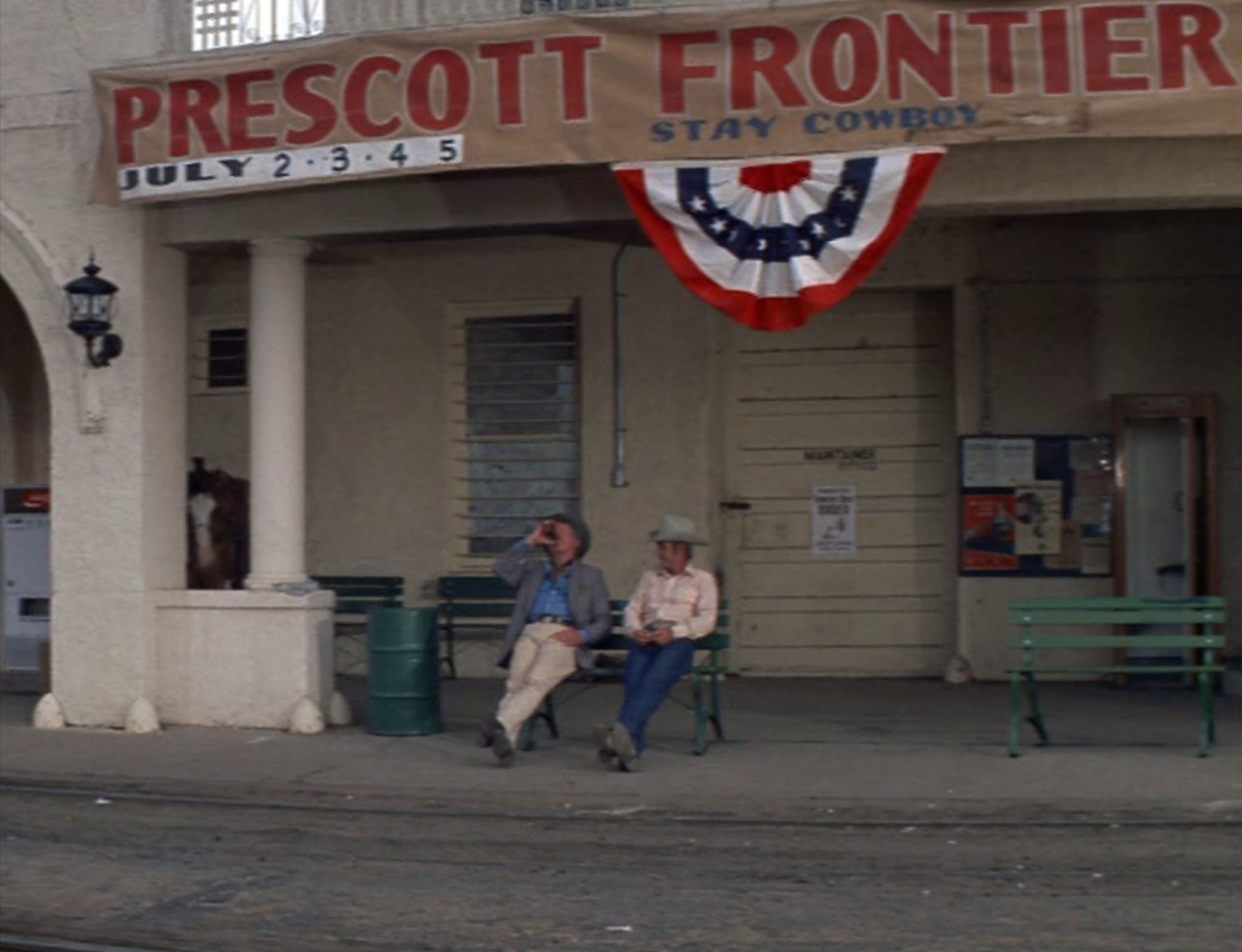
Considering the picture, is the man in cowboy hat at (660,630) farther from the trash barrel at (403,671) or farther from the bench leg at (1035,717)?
the bench leg at (1035,717)

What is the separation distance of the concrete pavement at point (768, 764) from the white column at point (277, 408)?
1.38 metres

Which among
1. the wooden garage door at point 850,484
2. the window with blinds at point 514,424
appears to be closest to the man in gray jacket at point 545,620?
the window with blinds at point 514,424

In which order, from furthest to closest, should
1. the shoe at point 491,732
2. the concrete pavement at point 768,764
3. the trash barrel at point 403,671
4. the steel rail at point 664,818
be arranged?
the trash barrel at point 403,671, the shoe at point 491,732, the concrete pavement at point 768,764, the steel rail at point 664,818

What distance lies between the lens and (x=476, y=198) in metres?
12.4

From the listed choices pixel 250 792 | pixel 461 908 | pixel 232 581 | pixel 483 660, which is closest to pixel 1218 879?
pixel 461 908

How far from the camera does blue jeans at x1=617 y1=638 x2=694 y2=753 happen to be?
35.9 feet

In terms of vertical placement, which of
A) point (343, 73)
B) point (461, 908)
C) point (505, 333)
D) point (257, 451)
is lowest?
point (461, 908)

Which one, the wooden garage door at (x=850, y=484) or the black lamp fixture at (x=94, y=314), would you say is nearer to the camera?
the black lamp fixture at (x=94, y=314)

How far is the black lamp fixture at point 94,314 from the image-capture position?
1258cm

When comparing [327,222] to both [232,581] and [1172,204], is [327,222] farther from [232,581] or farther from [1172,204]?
[1172,204]

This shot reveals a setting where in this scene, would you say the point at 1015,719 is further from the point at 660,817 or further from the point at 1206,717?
the point at 660,817

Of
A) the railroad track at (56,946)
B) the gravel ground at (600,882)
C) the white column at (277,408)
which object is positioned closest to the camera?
the railroad track at (56,946)

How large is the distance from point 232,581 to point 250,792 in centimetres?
525

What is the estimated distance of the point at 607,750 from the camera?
35.7 ft
